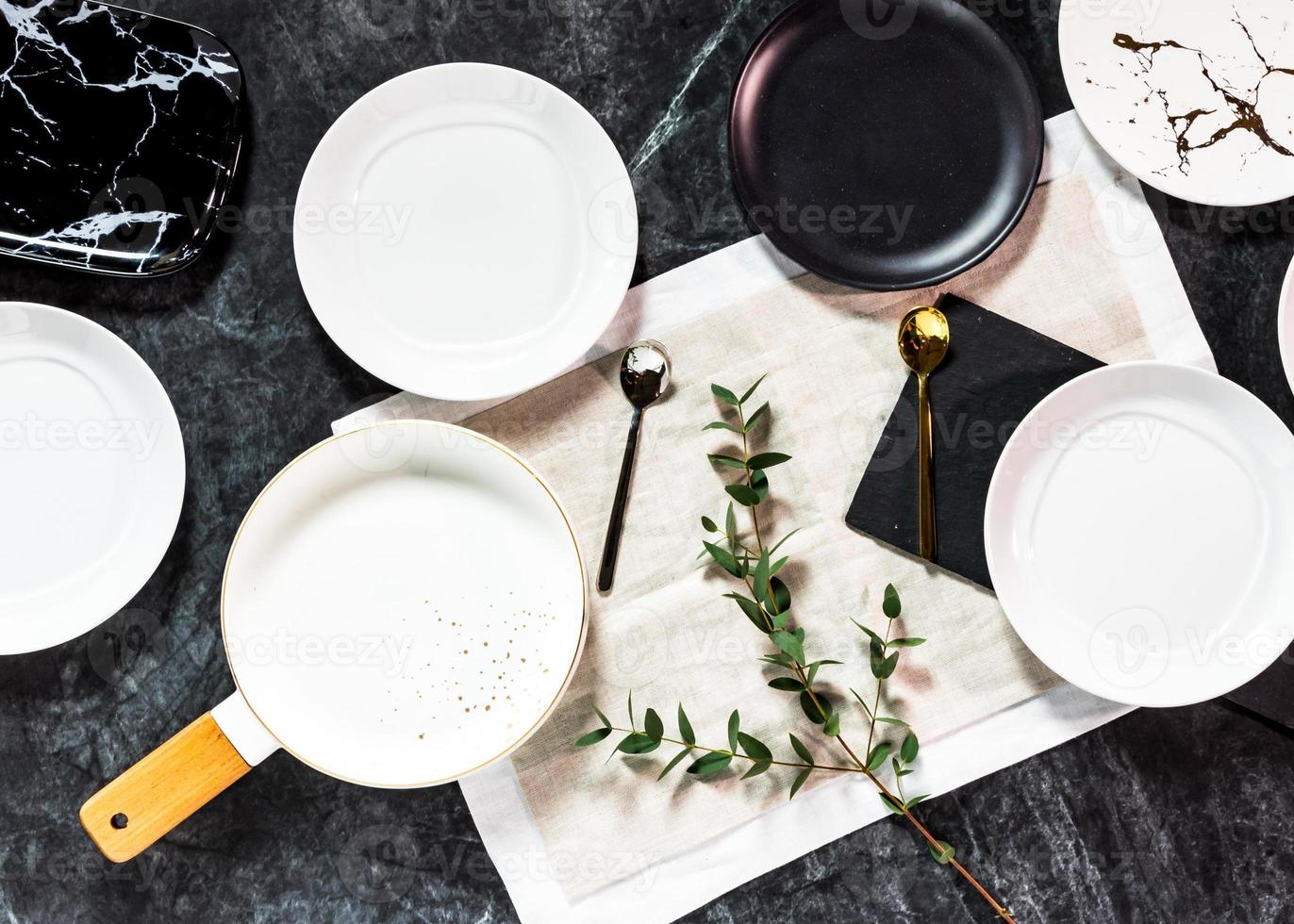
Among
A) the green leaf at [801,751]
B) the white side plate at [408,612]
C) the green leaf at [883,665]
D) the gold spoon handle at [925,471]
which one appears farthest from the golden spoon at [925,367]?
the white side plate at [408,612]

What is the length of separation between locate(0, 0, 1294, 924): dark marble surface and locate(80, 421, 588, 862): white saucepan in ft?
0.25

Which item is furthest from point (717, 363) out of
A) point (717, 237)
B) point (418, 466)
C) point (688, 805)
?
point (688, 805)

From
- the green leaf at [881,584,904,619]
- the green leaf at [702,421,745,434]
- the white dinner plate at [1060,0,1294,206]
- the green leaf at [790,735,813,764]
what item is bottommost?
the green leaf at [790,735,813,764]

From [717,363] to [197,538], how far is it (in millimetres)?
537

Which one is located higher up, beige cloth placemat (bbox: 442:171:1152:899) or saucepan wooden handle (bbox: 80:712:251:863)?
beige cloth placemat (bbox: 442:171:1152:899)

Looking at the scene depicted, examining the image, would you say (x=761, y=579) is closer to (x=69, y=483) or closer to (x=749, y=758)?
(x=749, y=758)

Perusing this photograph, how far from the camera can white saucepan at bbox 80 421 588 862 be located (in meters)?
0.76

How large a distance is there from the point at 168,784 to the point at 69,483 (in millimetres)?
296

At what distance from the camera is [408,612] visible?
794mm

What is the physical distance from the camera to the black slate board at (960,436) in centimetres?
79

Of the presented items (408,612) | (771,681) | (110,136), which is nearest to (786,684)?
(771,681)

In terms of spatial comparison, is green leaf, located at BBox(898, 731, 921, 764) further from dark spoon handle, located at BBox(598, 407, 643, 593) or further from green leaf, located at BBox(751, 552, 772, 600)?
dark spoon handle, located at BBox(598, 407, 643, 593)

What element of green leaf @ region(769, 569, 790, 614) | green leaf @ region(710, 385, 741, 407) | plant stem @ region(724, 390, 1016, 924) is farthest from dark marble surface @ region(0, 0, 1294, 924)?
green leaf @ region(769, 569, 790, 614)

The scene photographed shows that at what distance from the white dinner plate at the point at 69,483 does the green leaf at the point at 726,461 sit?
0.51 metres
